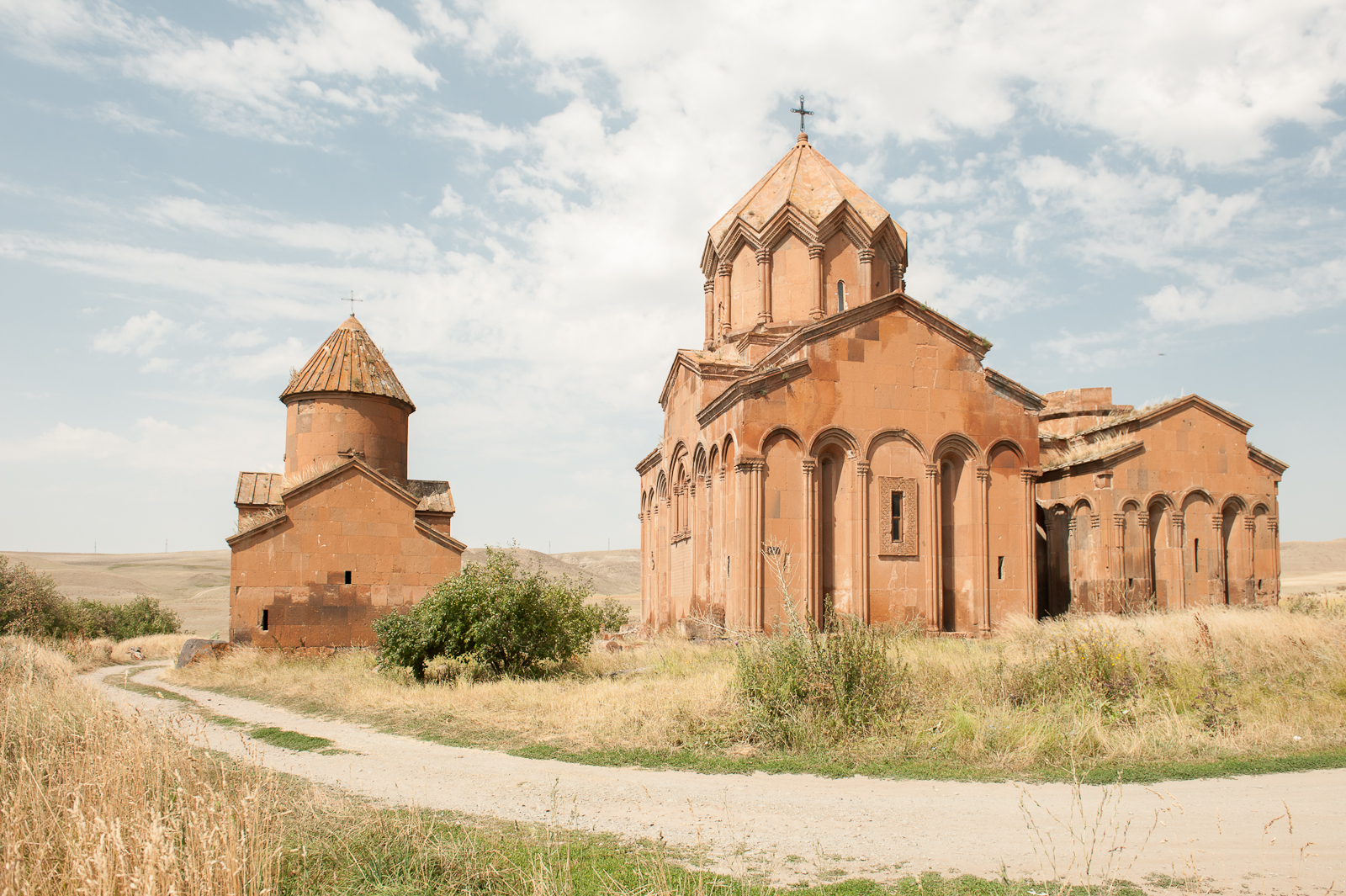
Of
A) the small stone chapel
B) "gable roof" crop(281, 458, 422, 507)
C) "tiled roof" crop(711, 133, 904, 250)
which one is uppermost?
"tiled roof" crop(711, 133, 904, 250)

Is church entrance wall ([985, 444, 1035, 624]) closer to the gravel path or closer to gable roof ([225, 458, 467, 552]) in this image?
the gravel path

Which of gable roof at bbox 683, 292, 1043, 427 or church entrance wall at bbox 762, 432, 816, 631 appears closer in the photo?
church entrance wall at bbox 762, 432, 816, 631

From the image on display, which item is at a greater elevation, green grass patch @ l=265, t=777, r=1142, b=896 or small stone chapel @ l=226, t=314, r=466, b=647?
small stone chapel @ l=226, t=314, r=466, b=647

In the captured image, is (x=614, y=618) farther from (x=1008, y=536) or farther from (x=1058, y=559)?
(x=1008, y=536)

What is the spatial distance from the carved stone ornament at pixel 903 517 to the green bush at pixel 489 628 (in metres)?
5.37

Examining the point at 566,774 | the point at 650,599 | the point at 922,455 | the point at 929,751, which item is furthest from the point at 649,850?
the point at 650,599

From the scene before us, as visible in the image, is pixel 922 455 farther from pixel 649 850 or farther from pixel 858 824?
pixel 649 850

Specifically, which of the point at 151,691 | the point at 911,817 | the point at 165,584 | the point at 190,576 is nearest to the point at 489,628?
the point at 151,691

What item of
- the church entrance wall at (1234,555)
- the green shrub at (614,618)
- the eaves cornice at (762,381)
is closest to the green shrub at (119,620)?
the green shrub at (614,618)

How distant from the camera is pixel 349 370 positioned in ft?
69.1

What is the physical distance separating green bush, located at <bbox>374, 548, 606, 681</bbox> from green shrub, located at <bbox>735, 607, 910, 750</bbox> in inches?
205

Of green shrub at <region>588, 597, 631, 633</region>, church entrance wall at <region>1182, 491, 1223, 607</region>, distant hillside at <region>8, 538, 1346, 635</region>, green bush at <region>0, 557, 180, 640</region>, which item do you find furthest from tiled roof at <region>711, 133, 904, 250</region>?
distant hillside at <region>8, 538, 1346, 635</region>

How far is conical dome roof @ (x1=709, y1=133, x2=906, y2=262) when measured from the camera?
18.1 metres

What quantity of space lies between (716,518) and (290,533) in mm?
8789
